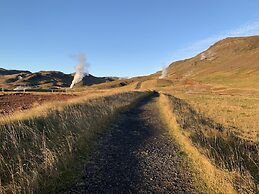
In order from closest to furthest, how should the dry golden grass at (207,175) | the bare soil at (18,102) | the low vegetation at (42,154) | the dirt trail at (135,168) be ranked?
the low vegetation at (42,154), the dry golden grass at (207,175), the dirt trail at (135,168), the bare soil at (18,102)

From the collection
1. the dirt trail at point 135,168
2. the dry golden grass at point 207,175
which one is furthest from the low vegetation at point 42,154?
the dry golden grass at point 207,175

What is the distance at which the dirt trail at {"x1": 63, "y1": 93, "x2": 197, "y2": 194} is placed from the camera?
8781 mm

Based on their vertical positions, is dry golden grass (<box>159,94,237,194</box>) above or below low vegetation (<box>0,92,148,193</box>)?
below

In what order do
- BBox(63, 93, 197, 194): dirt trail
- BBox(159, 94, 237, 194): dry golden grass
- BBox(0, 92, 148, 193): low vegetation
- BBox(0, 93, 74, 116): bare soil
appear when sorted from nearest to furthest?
BBox(0, 92, 148, 193): low vegetation, BBox(159, 94, 237, 194): dry golden grass, BBox(63, 93, 197, 194): dirt trail, BBox(0, 93, 74, 116): bare soil

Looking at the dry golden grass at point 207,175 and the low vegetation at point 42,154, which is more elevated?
the low vegetation at point 42,154

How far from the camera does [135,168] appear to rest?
34.4 ft

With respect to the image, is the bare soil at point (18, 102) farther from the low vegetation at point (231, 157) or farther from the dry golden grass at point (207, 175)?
the dry golden grass at point (207, 175)

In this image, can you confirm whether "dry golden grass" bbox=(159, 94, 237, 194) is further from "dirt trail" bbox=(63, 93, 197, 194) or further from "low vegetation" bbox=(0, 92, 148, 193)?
"low vegetation" bbox=(0, 92, 148, 193)

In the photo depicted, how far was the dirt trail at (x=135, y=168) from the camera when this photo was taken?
8.78 m

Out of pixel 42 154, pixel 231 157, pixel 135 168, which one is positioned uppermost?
pixel 42 154

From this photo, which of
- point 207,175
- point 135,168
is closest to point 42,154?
point 135,168

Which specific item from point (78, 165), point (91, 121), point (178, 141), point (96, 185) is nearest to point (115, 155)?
point (78, 165)

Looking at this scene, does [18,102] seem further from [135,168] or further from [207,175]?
[207,175]

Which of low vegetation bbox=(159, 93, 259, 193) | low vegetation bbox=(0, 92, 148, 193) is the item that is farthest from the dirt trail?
low vegetation bbox=(159, 93, 259, 193)
